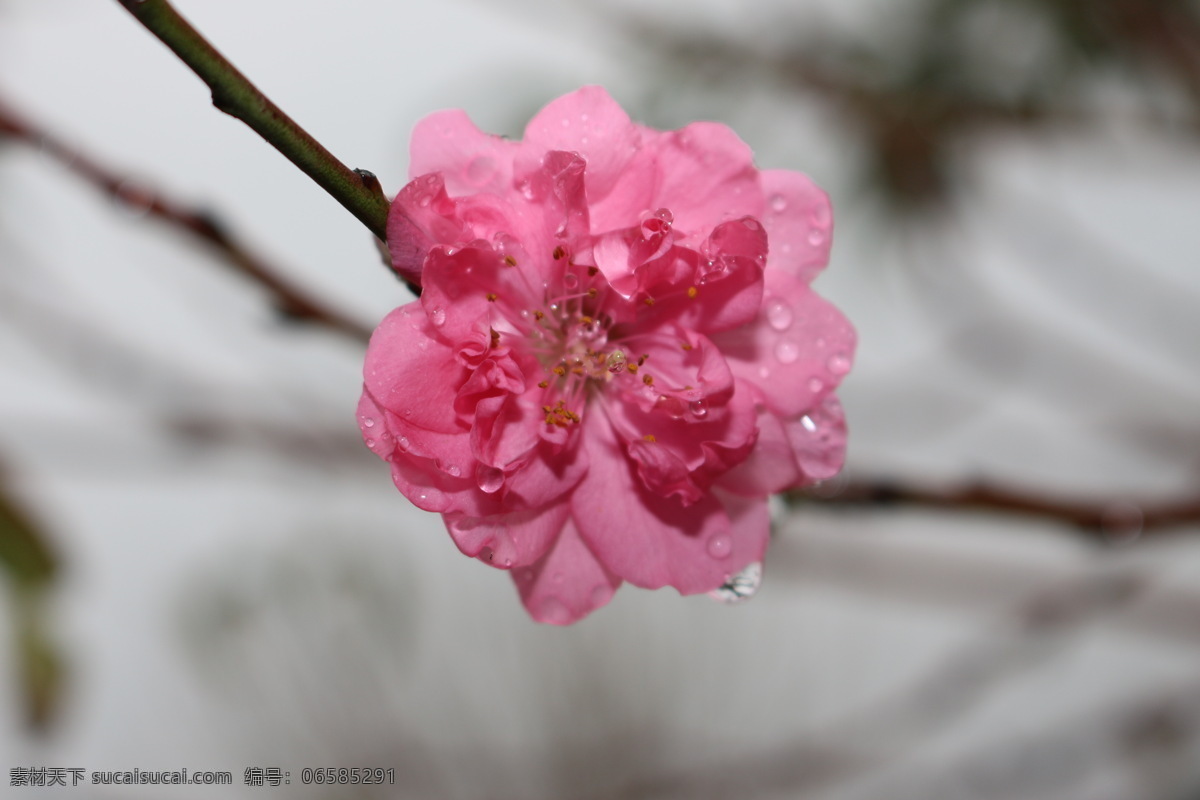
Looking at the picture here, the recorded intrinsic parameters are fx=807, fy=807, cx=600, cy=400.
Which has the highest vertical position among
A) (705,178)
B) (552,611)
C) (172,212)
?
(172,212)

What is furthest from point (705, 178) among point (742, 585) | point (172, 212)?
point (172, 212)

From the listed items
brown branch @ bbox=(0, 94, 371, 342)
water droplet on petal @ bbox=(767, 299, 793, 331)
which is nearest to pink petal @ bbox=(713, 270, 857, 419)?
water droplet on petal @ bbox=(767, 299, 793, 331)

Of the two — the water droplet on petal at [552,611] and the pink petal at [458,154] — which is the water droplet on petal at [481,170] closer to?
the pink petal at [458,154]

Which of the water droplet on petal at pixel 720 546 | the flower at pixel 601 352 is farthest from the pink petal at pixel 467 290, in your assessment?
the water droplet on petal at pixel 720 546

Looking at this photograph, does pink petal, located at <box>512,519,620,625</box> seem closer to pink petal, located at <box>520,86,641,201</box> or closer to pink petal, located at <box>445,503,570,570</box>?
pink petal, located at <box>445,503,570,570</box>

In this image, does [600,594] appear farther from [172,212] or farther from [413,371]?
[172,212]

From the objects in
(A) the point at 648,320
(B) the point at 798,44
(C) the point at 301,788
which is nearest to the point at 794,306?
(A) the point at 648,320
